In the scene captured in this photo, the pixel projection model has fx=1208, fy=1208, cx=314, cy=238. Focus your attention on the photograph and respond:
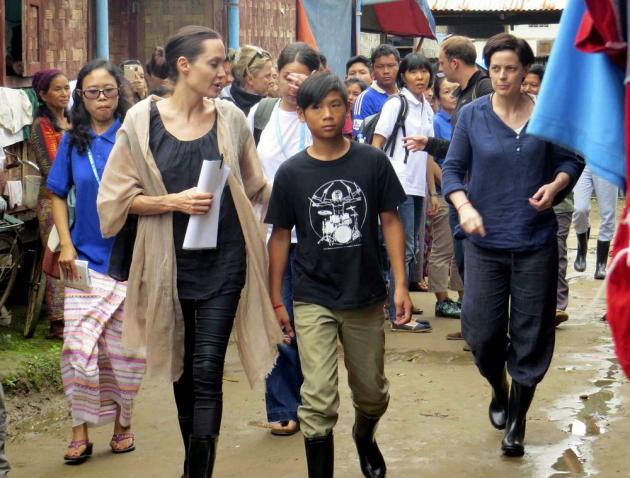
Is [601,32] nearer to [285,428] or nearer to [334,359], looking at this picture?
[334,359]

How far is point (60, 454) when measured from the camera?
19.9 feet

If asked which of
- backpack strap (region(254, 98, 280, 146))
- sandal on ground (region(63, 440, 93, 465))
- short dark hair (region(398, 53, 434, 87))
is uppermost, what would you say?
short dark hair (region(398, 53, 434, 87))

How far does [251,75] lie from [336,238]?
8.70ft

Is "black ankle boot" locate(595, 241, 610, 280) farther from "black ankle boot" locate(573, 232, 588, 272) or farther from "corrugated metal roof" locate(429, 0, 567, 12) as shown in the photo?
"corrugated metal roof" locate(429, 0, 567, 12)

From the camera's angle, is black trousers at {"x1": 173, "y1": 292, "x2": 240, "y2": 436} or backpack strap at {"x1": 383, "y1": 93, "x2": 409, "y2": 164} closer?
black trousers at {"x1": 173, "y1": 292, "x2": 240, "y2": 436}

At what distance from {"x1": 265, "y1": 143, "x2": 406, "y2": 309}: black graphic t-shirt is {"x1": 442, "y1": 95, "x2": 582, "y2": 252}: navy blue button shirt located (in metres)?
0.57

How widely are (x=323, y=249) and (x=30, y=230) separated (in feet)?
15.1

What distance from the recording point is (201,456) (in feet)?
16.3

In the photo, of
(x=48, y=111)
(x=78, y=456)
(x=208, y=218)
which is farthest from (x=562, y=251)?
(x=208, y=218)

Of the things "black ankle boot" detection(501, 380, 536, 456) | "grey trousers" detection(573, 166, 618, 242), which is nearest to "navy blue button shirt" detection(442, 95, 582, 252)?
"black ankle boot" detection(501, 380, 536, 456)

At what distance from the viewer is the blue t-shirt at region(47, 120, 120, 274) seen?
598cm

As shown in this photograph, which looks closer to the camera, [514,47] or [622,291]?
[622,291]

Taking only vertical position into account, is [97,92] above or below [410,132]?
above

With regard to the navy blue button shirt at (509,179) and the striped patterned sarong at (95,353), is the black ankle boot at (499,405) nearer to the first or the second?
the navy blue button shirt at (509,179)
